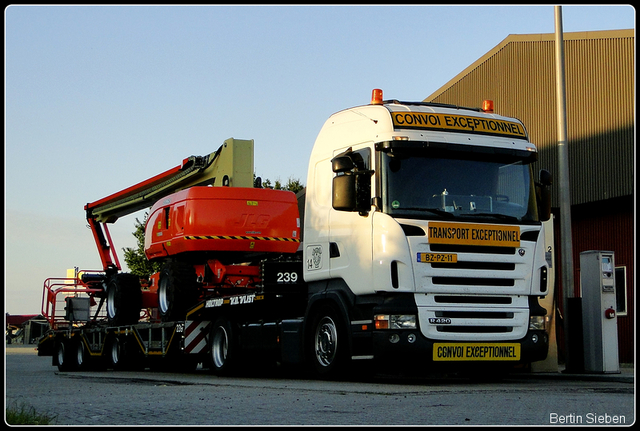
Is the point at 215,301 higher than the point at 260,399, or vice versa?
the point at 215,301

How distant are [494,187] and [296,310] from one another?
11.8ft

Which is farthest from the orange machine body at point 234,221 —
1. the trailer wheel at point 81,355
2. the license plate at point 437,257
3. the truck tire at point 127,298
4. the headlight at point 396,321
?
the trailer wheel at point 81,355

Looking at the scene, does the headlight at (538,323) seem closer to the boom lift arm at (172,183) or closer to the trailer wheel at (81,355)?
the boom lift arm at (172,183)

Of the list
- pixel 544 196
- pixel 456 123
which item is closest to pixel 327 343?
pixel 456 123

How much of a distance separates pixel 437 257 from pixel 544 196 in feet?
6.59

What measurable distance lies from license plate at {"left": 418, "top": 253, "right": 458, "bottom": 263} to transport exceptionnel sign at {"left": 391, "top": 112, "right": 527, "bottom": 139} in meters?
1.77

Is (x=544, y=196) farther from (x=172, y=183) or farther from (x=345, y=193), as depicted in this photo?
(x=172, y=183)

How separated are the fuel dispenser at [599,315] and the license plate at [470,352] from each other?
3.97 meters

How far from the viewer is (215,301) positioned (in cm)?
1557

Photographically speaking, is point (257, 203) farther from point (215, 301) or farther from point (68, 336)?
point (68, 336)

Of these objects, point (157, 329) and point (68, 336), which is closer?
point (157, 329)

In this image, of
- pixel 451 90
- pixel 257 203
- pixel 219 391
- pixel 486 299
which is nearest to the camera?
Answer: pixel 219 391

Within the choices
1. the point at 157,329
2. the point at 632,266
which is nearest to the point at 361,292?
the point at 157,329

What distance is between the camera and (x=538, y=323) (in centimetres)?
1212
